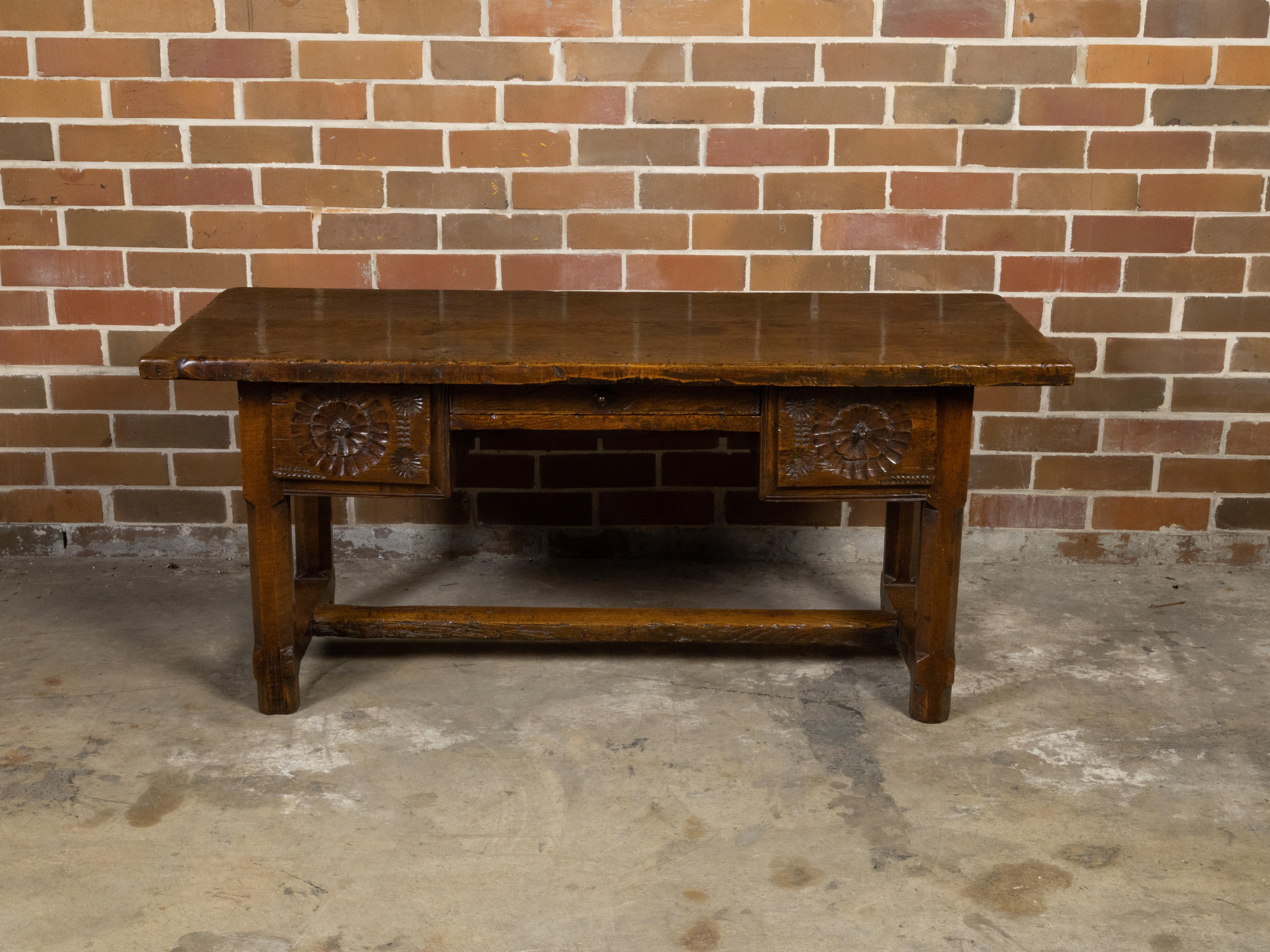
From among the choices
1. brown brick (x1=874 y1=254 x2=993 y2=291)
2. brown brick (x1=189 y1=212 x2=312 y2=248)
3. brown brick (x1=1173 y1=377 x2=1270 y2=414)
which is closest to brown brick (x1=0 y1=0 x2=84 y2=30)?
brown brick (x1=189 y1=212 x2=312 y2=248)

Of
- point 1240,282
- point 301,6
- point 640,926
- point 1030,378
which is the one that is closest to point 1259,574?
point 1240,282

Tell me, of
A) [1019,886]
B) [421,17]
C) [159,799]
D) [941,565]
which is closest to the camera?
[1019,886]

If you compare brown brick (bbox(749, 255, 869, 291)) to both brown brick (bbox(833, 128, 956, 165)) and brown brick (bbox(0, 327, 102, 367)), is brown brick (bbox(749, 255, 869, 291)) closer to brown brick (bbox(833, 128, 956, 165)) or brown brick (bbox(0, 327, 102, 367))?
brown brick (bbox(833, 128, 956, 165))

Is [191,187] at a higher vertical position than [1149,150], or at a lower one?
lower

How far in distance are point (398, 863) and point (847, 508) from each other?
1.90m

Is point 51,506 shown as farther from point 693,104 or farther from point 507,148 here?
point 693,104

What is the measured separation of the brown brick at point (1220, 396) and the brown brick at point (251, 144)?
2481 mm

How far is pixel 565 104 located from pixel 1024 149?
1229 mm

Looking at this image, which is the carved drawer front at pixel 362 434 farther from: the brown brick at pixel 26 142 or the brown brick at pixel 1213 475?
the brown brick at pixel 1213 475

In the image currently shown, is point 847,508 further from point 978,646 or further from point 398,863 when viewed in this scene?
point 398,863

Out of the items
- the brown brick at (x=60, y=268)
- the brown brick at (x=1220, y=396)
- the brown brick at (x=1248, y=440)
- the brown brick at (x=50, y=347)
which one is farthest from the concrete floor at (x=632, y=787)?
the brown brick at (x=60, y=268)

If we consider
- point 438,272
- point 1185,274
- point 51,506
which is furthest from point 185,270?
point 1185,274

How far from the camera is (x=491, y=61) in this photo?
3463mm

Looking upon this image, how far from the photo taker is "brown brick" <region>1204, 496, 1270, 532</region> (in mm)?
3770
